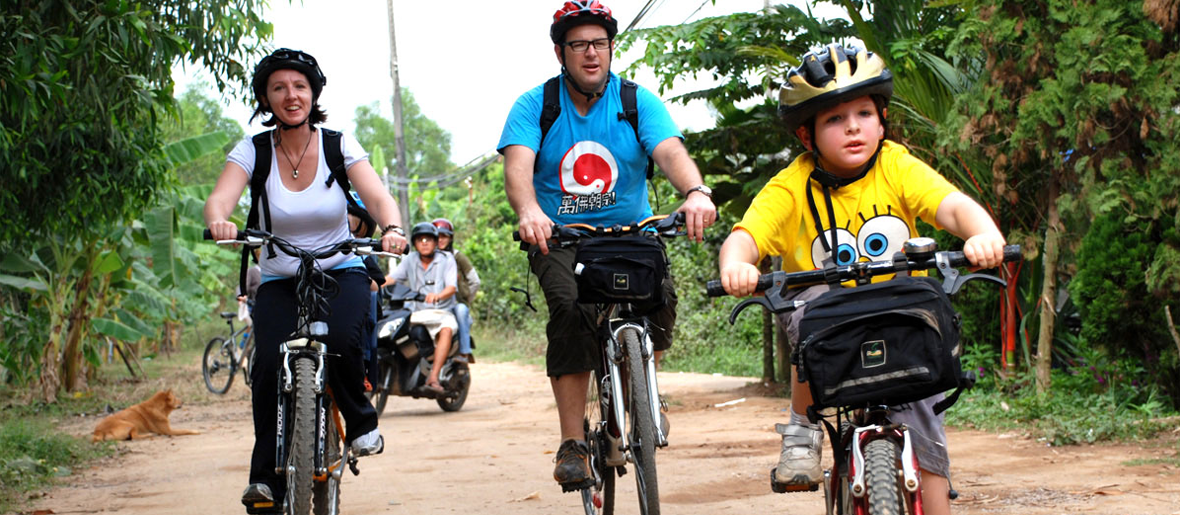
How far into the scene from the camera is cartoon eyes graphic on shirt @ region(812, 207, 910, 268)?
13.1 ft

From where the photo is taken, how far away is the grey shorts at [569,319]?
5.37 m

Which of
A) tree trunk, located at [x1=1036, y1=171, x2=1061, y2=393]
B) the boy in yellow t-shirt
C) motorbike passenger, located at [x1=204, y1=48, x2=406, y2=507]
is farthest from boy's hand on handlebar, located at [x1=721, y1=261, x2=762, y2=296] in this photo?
tree trunk, located at [x1=1036, y1=171, x2=1061, y2=393]

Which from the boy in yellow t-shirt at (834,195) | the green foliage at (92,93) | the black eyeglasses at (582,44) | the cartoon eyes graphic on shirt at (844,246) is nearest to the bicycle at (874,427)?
the boy in yellow t-shirt at (834,195)

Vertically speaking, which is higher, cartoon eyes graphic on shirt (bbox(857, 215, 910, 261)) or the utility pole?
the utility pole

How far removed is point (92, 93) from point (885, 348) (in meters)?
6.29

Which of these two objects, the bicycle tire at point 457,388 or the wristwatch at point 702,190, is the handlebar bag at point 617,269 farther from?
the bicycle tire at point 457,388

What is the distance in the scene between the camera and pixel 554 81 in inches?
218

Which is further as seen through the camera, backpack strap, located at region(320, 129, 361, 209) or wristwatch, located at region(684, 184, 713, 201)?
backpack strap, located at region(320, 129, 361, 209)

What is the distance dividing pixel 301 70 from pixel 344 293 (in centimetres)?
97

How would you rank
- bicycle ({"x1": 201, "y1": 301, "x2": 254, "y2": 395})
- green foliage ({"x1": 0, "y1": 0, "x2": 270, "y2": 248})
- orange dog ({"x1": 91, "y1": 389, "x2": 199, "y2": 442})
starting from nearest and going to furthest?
green foliage ({"x1": 0, "y1": 0, "x2": 270, "y2": 248}) → orange dog ({"x1": 91, "y1": 389, "x2": 199, "y2": 442}) → bicycle ({"x1": 201, "y1": 301, "x2": 254, "y2": 395})

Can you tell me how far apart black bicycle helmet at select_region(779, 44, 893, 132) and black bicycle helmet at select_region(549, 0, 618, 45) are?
155 cm

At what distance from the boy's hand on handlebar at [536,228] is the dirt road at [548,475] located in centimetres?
185

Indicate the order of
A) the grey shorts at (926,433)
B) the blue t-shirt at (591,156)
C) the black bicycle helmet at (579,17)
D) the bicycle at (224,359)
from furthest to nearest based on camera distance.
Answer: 1. the bicycle at (224,359)
2. the blue t-shirt at (591,156)
3. the black bicycle helmet at (579,17)
4. the grey shorts at (926,433)

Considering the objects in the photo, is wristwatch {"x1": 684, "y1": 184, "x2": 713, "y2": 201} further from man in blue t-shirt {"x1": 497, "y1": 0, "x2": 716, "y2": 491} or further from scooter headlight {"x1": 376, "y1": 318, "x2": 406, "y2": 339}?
scooter headlight {"x1": 376, "y1": 318, "x2": 406, "y2": 339}
